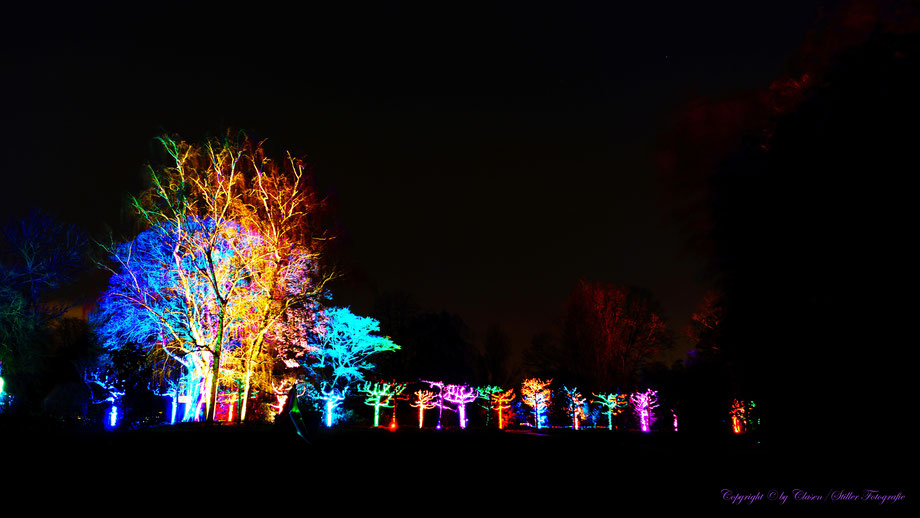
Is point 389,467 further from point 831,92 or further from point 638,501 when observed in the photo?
point 831,92

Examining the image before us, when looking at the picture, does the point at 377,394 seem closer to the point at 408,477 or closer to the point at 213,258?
the point at 213,258

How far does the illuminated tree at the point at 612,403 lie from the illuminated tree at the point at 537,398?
3.59 metres

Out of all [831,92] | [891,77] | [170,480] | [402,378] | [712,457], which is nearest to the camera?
[170,480]

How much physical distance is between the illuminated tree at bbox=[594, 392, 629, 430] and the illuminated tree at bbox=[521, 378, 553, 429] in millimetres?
3588

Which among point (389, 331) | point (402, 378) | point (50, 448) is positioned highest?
point (389, 331)

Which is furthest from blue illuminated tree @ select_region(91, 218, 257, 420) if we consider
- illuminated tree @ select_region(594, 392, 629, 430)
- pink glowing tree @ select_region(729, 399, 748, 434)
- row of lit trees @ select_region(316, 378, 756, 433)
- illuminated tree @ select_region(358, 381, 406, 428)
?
illuminated tree @ select_region(594, 392, 629, 430)

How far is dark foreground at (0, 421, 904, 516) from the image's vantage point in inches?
215

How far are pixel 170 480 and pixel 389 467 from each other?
10.2 ft

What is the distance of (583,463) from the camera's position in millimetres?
9211

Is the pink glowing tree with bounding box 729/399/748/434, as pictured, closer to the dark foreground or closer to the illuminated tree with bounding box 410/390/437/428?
the illuminated tree with bounding box 410/390/437/428

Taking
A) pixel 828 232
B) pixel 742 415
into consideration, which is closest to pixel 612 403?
pixel 742 415

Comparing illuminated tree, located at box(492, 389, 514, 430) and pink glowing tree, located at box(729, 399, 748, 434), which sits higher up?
illuminated tree, located at box(492, 389, 514, 430)

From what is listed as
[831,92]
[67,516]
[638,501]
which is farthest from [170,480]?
[831,92]

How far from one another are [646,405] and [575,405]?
4815 mm
